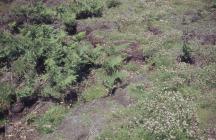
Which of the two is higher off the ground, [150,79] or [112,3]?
[112,3]

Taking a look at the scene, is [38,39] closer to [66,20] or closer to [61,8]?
[66,20]

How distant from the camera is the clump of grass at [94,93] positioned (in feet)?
53.0

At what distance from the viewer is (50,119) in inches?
598

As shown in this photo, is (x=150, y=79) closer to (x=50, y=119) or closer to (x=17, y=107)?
(x=50, y=119)

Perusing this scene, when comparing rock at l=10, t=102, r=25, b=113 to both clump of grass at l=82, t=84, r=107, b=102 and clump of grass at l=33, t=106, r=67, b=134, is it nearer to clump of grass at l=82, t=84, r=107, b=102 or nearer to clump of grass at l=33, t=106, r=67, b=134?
clump of grass at l=33, t=106, r=67, b=134

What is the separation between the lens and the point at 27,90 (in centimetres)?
1697

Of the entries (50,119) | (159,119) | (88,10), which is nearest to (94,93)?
(50,119)

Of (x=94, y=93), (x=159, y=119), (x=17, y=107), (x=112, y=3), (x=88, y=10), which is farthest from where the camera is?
(x=112, y=3)

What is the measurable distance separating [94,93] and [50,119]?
2.25m

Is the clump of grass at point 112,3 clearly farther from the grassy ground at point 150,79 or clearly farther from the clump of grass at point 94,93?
the clump of grass at point 94,93

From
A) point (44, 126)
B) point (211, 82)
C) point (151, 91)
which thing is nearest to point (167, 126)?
point (151, 91)

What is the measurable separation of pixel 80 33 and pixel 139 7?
472 cm

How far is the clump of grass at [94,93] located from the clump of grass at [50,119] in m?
1.09

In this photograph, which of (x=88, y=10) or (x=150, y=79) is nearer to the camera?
(x=150, y=79)
